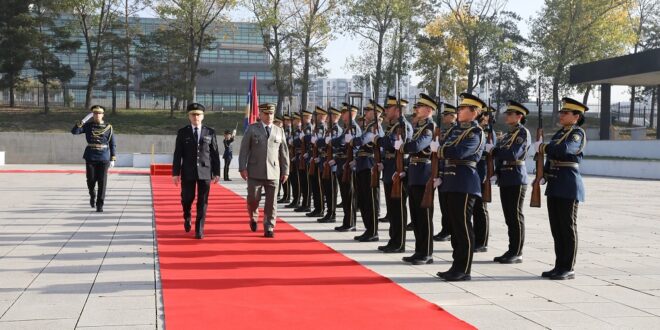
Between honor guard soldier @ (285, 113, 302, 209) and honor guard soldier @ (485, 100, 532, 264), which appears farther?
honor guard soldier @ (285, 113, 302, 209)

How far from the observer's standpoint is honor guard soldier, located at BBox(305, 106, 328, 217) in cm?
1196

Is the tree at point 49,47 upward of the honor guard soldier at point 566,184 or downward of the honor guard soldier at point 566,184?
upward

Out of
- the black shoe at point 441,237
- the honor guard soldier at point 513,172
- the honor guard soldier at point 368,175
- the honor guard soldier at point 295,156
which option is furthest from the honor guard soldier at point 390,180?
the honor guard soldier at point 295,156

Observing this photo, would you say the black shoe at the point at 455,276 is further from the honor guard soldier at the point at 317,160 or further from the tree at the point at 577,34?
the tree at the point at 577,34

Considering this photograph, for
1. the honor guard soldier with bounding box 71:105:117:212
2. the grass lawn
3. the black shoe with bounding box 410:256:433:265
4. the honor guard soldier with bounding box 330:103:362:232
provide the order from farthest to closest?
the grass lawn
the honor guard soldier with bounding box 71:105:117:212
the honor guard soldier with bounding box 330:103:362:232
the black shoe with bounding box 410:256:433:265

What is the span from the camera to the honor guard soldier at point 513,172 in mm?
7809

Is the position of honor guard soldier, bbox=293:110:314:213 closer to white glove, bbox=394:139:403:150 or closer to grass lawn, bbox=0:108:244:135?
white glove, bbox=394:139:403:150

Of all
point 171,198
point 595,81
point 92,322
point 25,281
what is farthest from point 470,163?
point 595,81

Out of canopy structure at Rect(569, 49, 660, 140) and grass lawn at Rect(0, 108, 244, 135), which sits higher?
Result: canopy structure at Rect(569, 49, 660, 140)

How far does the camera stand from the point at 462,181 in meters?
6.69

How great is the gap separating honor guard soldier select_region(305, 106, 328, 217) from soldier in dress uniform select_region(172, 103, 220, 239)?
107 inches

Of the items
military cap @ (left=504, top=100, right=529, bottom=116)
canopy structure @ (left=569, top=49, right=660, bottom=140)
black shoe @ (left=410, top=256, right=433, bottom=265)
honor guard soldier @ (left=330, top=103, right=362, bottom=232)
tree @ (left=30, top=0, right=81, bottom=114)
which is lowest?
black shoe @ (left=410, top=256, right=433, bottom=265)

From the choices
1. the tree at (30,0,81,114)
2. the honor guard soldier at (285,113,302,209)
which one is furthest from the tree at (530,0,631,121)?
the honor guard soldier at (285,113,302,209)

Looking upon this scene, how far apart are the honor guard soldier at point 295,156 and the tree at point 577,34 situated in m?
36.0
